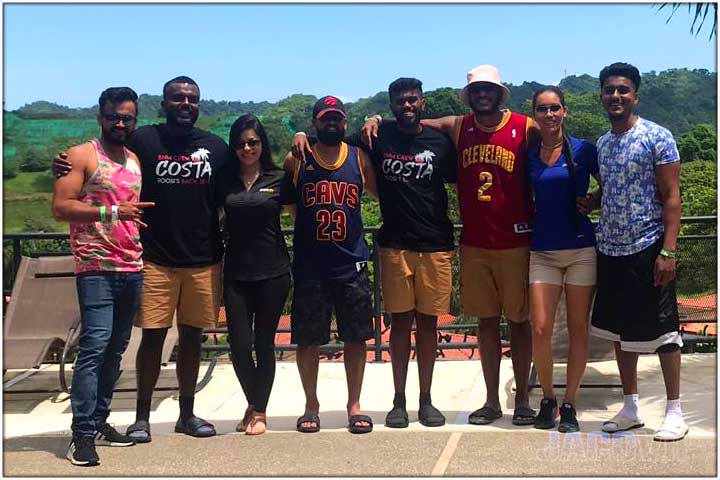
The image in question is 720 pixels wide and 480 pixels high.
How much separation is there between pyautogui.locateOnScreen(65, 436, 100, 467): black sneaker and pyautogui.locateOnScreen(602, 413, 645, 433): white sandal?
268 centimetres

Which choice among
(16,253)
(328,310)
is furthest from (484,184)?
(16,253)

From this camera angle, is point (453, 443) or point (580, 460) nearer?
point (580, 460)

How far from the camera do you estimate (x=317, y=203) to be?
4590 mm

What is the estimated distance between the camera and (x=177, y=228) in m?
4.47

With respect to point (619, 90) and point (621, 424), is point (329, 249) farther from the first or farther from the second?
point (621, 424)

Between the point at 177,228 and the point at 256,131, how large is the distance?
674 millimetres

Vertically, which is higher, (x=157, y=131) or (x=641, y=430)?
(x=157, y=131)

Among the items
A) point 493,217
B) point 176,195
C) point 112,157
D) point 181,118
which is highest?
point 181,118

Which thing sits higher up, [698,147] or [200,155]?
[698,147]

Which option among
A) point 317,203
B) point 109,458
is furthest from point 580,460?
point 109,458

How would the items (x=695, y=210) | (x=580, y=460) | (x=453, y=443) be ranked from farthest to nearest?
(x=695, y=210) → (x=453, y=443) → (x=580, y=460)

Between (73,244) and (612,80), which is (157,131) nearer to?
(73,244)

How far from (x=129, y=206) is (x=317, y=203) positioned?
1.01 m

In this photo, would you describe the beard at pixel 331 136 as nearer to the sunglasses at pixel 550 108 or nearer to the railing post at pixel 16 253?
the sunglasses at pixel 550 108
